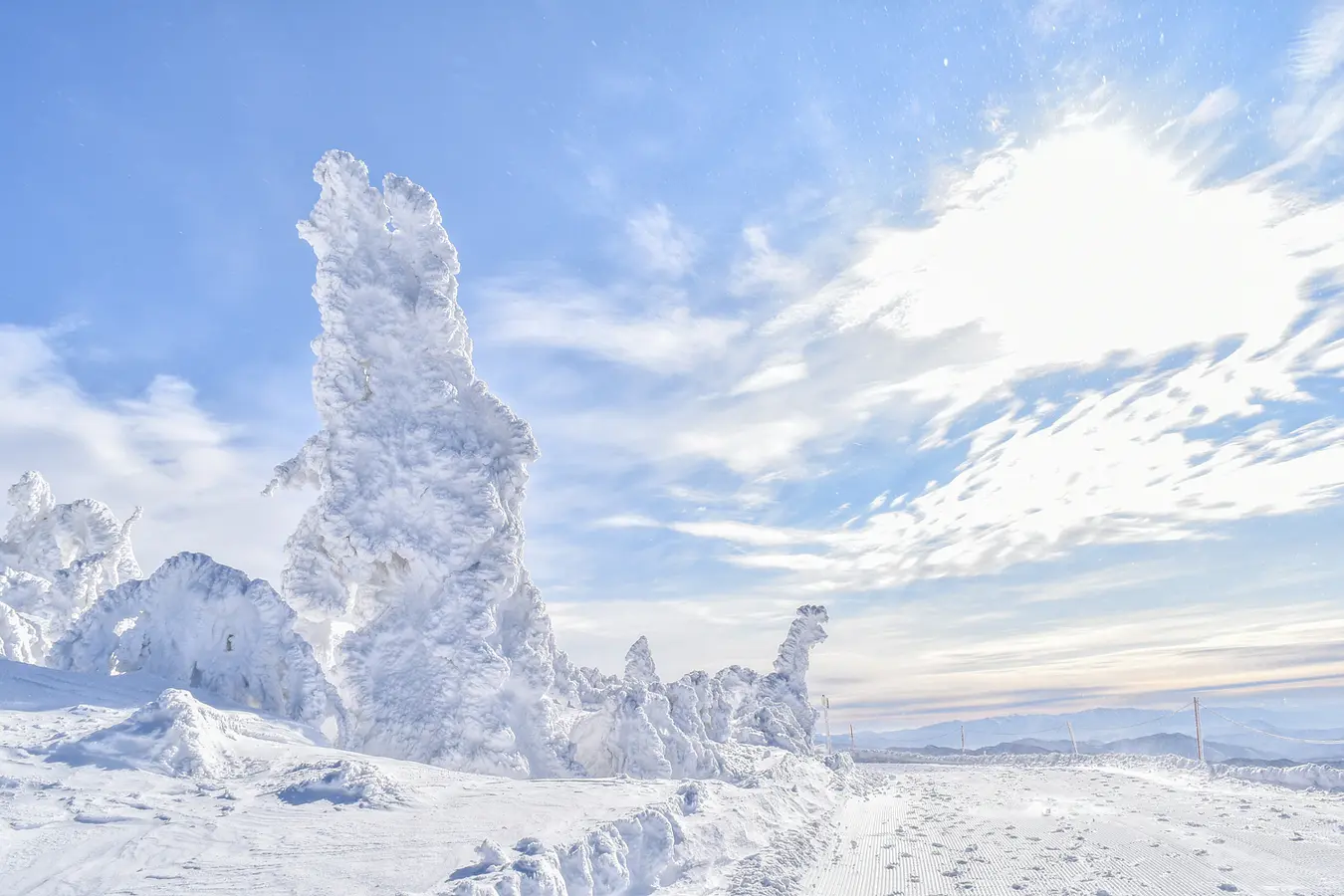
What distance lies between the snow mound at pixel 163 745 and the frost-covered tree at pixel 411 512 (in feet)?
24.8

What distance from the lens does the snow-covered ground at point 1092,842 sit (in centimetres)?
1094

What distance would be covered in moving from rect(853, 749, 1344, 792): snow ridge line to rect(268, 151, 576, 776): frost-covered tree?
21.0 m

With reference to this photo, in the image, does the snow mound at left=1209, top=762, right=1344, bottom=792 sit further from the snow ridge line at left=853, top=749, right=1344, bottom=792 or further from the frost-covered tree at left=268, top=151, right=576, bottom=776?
the frost-covered tree at left=268, top=151, right=576, bottom=776

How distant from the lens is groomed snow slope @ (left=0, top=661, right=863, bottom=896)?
7398 millimetres

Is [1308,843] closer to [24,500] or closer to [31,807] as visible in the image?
[31,807]

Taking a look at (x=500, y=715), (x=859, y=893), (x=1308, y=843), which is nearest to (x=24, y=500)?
(x=500, y=715)

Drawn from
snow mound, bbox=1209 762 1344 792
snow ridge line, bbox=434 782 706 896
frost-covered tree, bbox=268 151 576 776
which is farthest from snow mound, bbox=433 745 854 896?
snow mound, bbox=1209 762 1344 792

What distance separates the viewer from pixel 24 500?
117 ft

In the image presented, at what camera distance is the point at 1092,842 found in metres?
14.0

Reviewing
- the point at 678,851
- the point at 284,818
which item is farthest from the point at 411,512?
the point at 678,851

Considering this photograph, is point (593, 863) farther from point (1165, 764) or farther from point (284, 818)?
point (1165, 764)

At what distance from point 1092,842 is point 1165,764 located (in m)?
21.2

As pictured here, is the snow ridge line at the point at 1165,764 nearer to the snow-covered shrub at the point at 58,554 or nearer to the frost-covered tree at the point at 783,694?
the frost-covered tree at the point at 783,694

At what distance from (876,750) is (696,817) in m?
43.0
